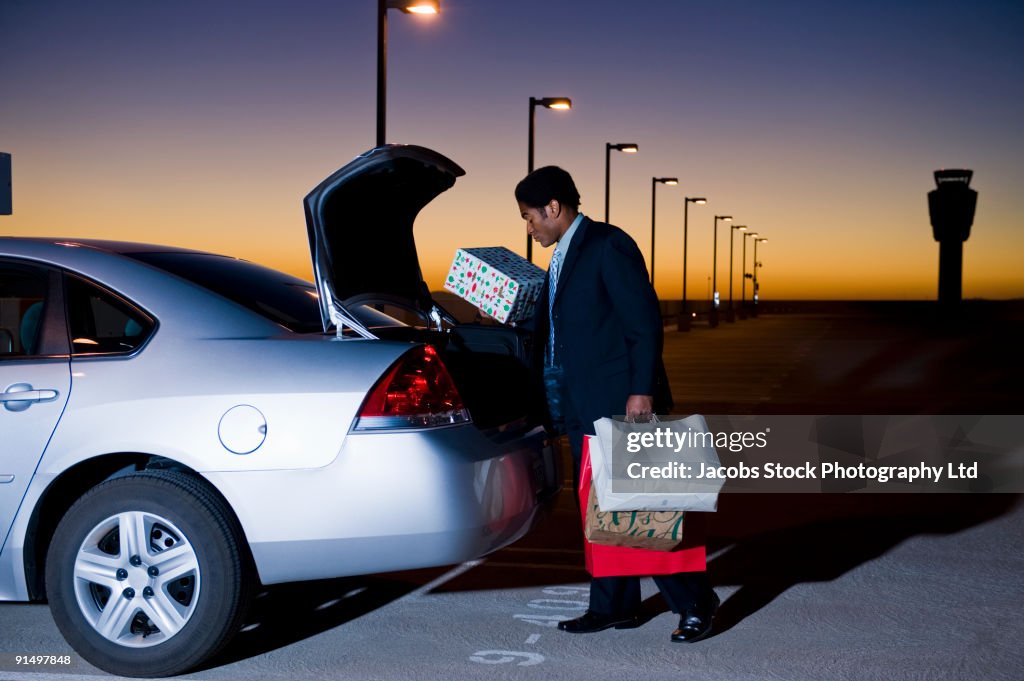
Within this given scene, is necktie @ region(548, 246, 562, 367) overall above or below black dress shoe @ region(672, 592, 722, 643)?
above

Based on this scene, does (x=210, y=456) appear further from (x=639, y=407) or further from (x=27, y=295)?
(x=27, y=295)

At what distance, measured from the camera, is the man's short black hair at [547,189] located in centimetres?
514

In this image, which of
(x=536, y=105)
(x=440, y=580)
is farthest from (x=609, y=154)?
(x=440, y=580)

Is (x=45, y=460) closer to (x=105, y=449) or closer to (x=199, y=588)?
(x=105, y=449)

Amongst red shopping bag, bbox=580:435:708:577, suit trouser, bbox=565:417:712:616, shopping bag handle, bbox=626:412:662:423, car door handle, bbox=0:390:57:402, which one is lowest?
suit trouser, bbox=565:417:712:616

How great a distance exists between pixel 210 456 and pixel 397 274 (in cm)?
165

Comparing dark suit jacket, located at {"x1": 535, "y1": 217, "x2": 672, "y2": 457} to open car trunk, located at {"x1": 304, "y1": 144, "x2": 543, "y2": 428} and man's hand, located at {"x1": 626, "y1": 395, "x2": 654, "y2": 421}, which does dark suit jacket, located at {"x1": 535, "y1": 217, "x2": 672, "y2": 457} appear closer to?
man's hand, located at {"x1": 626, "y1": 395, "x2": 654, "y2": 421}

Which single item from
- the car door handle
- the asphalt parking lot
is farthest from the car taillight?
the car door handle

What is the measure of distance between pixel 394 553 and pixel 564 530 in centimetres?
337

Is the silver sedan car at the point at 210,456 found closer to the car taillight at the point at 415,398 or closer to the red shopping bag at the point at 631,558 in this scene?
the car taillight at the point at 415,398

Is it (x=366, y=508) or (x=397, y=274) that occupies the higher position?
(x=397, y=274)

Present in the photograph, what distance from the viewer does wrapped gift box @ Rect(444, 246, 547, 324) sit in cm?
542

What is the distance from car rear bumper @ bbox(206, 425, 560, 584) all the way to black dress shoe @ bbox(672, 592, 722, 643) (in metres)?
1.09

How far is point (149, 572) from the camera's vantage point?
4500mm
